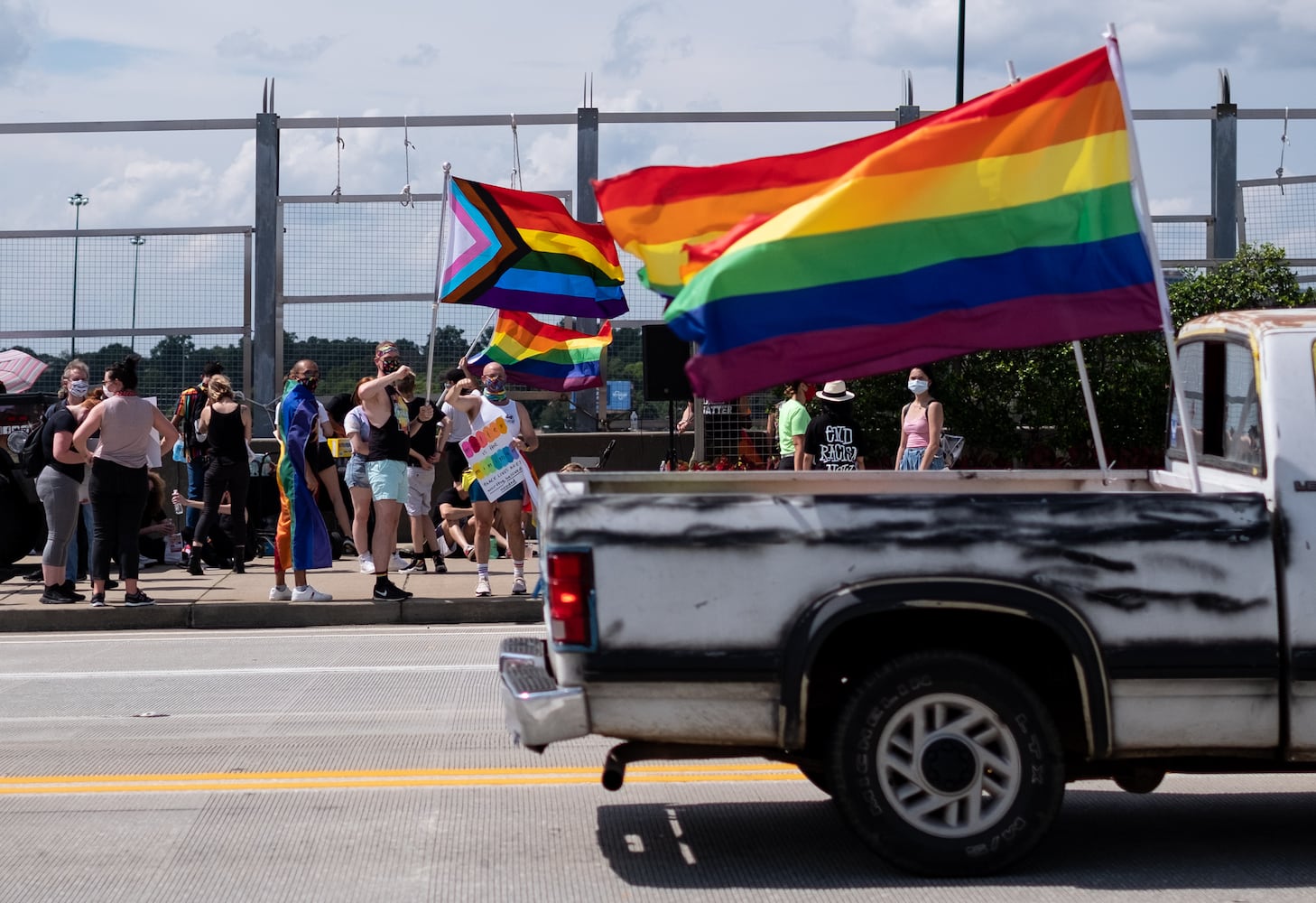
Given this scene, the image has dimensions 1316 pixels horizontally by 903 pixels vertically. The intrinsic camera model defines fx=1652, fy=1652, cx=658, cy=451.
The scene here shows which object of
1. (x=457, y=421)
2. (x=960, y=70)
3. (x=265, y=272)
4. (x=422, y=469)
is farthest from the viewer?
(x=960, y=70)

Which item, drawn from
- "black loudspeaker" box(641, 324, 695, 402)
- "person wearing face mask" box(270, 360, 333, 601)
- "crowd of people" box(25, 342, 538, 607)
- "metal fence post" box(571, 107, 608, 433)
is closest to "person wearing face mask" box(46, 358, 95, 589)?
"crowd of people" box(25, 342, 538, 607)

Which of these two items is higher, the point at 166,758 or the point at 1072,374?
the point at 1072,374

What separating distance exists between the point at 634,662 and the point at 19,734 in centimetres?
439

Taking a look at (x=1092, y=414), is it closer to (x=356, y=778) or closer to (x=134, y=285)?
(x=356, y=778)

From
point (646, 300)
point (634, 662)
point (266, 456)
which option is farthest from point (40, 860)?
point (646, 300)

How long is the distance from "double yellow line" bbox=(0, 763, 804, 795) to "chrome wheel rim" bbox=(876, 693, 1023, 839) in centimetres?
173

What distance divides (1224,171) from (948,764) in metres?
16.2

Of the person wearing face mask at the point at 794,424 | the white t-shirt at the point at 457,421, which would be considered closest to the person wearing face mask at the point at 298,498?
the white t-shirt at the point at 457,421

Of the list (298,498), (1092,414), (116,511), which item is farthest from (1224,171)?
(1092,414)

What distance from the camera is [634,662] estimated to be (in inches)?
210

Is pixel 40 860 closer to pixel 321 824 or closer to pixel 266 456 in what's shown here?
pixel 321 824

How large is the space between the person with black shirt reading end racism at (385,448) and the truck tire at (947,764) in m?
7.61

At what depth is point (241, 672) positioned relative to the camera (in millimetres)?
10406

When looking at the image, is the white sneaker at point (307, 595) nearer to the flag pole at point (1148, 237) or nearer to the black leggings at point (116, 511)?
the black leggings at point (116, 511)
